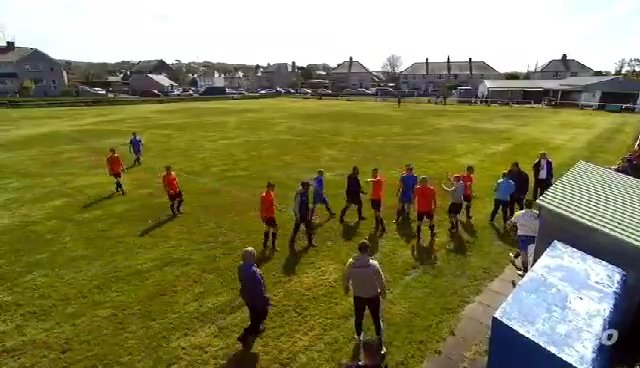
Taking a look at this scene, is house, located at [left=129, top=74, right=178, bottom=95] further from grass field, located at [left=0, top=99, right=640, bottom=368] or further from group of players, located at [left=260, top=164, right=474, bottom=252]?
group of players, located at [left=260, top=164, right=474, bottom=252]

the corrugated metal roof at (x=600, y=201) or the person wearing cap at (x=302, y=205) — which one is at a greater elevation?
the corrugated metal roof at (x=600, y=201)

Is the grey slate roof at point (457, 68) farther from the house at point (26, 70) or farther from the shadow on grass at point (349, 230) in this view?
the shadow on grass at point (349, 230)

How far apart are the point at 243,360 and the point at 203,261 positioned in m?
4.25

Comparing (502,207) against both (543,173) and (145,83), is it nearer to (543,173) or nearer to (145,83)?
(543,173)

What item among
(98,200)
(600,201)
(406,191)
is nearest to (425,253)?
(406,191)

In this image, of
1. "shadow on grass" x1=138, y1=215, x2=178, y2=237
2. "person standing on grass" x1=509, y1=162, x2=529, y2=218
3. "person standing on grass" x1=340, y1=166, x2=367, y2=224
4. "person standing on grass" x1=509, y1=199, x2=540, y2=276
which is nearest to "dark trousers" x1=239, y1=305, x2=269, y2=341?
"person standing on grass" x1=509, y1=199, x2=540, y2=276

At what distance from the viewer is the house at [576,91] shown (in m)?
55.0

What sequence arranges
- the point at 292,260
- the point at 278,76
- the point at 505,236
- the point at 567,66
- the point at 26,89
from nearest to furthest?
1. the point at 292,260
2. the point at 505,236
3. the point at 26,89
4. the point at 567,66
5. the point at 278,76

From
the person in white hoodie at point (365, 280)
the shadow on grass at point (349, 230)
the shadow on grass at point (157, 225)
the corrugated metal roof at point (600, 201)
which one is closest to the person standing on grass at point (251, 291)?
the person in white hoodie at point (365, 280)

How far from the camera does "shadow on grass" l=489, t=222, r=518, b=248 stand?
11455mm

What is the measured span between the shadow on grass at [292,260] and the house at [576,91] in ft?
179

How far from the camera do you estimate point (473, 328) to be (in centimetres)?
763

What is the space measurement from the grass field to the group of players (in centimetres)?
49

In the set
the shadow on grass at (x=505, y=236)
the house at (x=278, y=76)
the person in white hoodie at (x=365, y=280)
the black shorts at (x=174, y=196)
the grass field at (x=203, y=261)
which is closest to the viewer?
the person in white hoodie at (x=365, y=280)
